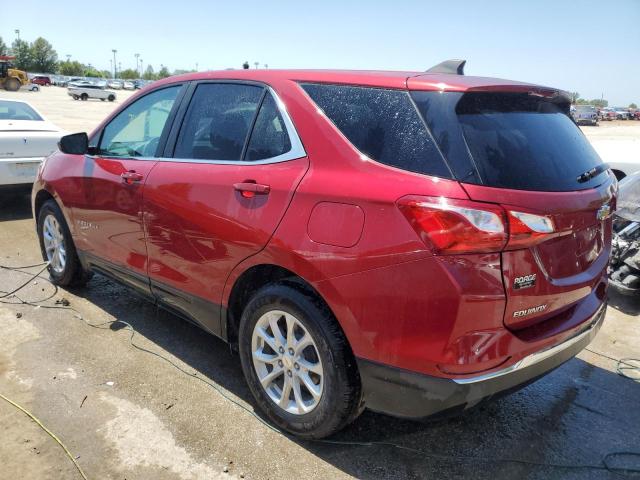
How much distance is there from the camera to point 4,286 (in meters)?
4.84

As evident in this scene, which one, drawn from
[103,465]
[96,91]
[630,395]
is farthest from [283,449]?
[96,91]

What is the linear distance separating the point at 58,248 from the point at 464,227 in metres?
3.91

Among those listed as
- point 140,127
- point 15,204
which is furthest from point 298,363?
point 15,204

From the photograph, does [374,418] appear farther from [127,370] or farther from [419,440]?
[127,370]

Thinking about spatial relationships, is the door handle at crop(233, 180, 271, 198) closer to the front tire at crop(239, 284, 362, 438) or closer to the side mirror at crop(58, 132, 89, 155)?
the front tire at crop(239, 284, 362, 438)

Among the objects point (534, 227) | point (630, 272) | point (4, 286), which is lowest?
point (4, 286)

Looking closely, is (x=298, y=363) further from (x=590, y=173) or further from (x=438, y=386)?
(x=590, y=173)

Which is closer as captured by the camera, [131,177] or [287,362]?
[287,362]

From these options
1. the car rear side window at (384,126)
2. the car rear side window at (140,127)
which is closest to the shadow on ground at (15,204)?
the car rear side window at (140,127)

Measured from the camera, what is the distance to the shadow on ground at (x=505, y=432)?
262 centimetres

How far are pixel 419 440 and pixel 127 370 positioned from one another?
1882mm

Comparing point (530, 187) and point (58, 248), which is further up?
point (530, 187)

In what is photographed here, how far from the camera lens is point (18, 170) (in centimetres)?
691

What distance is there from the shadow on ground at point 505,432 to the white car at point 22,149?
447cm
